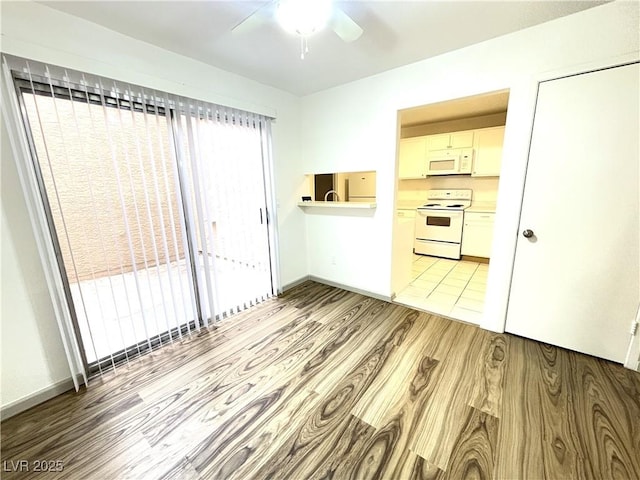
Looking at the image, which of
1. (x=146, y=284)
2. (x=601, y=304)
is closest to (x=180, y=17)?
(x=146, y=284)

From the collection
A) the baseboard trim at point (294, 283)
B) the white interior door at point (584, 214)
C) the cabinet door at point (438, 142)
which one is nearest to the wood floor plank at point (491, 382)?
the white interior door at point (584, 214)

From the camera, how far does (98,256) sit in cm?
184

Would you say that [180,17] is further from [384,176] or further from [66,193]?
[384,176]

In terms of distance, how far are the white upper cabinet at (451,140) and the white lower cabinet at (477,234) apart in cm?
121

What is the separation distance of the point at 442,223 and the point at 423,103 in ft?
8.72

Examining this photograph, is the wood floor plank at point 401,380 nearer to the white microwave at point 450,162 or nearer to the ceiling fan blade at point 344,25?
the ceiling fan blade at point 344,25

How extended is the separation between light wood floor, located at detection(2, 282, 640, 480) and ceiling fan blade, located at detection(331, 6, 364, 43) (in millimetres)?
2331

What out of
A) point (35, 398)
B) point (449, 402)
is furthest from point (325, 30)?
point (35, 398)

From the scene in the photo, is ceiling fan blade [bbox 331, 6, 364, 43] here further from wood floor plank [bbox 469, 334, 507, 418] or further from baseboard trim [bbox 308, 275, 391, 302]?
baseboard trim [bbox 308, 275, 391, 302]

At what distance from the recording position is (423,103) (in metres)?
2.46

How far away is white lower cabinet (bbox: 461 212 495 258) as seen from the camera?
4.14 m

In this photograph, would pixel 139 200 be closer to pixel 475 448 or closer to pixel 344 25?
pixel 344 25

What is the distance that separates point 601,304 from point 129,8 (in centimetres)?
395

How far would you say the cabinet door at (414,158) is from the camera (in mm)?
4770
